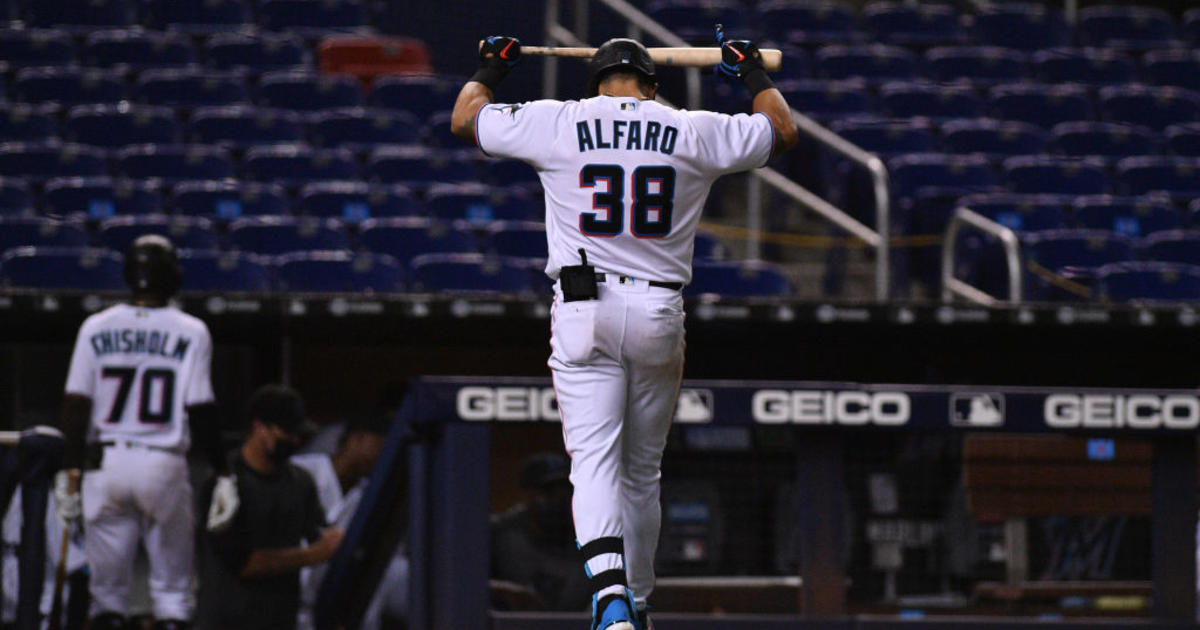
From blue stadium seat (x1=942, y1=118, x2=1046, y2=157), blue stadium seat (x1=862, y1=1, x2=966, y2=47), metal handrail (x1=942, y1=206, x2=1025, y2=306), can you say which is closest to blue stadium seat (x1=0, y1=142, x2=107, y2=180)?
metal handrail (x1=942, y1=206, x2=1025, y2=306)

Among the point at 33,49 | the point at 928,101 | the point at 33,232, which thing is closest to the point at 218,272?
the point at 33,232

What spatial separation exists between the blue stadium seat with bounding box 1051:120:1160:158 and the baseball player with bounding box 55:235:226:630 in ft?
23.1

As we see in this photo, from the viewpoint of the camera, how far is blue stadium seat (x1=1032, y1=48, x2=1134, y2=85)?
12250 mm

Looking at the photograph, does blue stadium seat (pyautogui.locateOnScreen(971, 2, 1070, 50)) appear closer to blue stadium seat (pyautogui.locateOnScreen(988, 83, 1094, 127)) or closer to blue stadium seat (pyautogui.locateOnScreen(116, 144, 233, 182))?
blue stadium seat (pyautogui.locateOnScreen(988, 83, 1094, 127))

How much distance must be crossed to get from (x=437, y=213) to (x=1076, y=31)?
6.79 meters

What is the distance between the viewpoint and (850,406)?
15.1 feet

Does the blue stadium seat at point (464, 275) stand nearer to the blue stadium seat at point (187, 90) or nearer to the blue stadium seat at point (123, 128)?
the blue stadium seat at point (123, 128)

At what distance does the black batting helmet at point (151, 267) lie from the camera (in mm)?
5652

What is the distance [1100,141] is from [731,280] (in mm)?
4068

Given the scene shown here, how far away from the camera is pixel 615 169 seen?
3.85 m

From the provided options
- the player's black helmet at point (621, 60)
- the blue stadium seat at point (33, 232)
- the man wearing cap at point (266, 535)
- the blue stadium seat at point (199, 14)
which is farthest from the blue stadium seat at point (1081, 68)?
the player's black helmet at point (621, 60)

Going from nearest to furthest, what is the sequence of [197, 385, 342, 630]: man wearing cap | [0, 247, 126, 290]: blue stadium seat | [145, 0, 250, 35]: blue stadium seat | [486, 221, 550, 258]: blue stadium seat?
[197, 385, 342, 630]: man wearing cap
[0, 247, 126, 290]: blue stadium seat
[486, 221, 550, 258]: blue stadium seat
[145, 0, 250, 35]: blue stadium seat

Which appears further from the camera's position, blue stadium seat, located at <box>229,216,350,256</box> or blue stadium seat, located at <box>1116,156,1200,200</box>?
blue stadium seat, located at <box>1116,156,1200,200</box>

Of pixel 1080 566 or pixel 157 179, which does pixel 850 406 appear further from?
pixel 157 179
